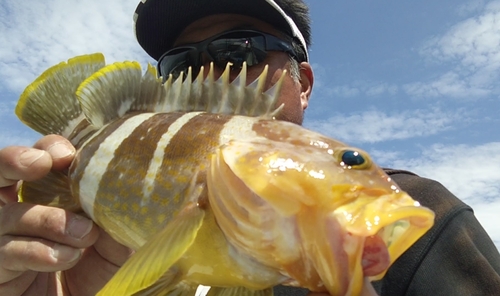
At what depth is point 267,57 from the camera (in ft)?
11.0

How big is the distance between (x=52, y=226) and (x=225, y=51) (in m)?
1.94

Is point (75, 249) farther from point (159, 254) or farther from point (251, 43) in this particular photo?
point (251, 43)

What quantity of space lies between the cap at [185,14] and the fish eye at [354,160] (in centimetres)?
242

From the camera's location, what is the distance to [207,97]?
1.59 metres

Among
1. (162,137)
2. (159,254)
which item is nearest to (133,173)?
(162,137)

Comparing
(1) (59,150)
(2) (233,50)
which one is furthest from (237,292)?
(2) (233,50)

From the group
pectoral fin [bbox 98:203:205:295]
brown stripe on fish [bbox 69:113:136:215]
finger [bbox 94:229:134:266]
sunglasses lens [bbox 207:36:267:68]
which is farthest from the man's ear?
pectoral fin [bbox 98:203:205:295]

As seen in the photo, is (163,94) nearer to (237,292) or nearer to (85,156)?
(85,156)

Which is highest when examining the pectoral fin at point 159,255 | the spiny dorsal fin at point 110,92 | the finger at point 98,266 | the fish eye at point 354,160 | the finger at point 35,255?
the fish eye at point 354,160

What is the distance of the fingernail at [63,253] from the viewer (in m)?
1.63

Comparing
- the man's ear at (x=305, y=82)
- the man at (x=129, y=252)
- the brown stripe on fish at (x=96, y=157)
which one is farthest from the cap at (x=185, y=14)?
the brown stripe on fish at (x=96, y=157)

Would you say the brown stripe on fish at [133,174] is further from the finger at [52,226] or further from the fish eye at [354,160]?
the fish eye at [354,160]

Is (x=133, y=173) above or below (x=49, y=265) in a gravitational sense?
above

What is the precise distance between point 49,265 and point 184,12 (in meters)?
2.53
